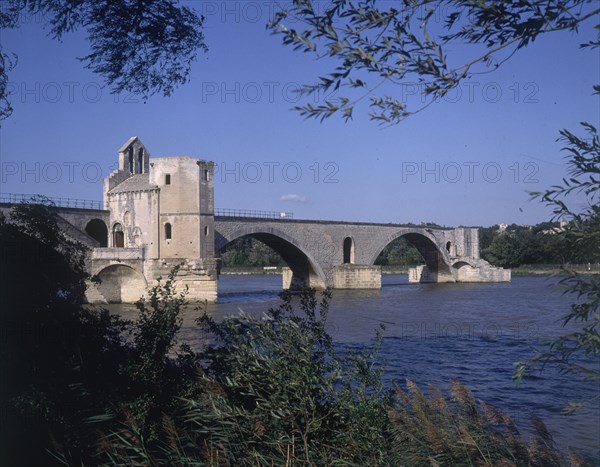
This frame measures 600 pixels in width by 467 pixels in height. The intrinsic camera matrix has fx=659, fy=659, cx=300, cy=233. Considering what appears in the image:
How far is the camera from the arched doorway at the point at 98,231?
37.3m

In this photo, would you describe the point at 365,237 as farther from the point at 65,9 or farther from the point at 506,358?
the point at 65,9

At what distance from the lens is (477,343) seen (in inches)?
766

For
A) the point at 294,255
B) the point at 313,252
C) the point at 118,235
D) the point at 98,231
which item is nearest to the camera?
the point at 118,235

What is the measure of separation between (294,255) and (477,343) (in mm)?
29421

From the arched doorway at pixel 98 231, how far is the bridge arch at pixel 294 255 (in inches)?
312

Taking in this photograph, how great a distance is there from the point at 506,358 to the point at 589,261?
14.3 m

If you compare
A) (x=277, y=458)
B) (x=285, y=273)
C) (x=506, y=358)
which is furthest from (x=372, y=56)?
(x=285, y=273)

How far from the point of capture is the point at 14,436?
16.0ft

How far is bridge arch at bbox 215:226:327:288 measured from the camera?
42672 mm

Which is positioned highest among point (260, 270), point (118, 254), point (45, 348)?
point (118, 254)

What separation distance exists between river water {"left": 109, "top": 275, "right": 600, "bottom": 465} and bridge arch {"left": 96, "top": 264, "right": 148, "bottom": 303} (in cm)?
189

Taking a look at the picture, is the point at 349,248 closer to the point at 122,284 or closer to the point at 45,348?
the point at 122,284

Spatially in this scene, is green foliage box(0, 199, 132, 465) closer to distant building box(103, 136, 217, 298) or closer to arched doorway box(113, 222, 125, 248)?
distant building box(103, 136, 217, 298)

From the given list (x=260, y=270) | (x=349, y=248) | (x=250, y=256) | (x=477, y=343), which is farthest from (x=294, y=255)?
(x=250, y=256)
